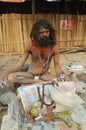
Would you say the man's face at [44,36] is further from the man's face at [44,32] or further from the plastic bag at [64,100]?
the plastic bag at [64,100]

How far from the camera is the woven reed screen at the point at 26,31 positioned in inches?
281

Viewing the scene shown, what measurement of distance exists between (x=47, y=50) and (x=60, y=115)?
1.60 metres

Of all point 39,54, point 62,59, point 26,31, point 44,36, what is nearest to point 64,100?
point 44,36

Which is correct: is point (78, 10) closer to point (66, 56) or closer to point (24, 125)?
point (66, 56)

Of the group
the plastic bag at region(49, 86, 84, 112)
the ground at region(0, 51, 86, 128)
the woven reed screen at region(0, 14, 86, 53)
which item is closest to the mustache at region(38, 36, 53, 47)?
the plastic bag at region(49, 86, 84, 112)

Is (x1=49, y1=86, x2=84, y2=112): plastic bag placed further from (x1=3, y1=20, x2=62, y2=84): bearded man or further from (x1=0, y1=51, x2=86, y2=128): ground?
(x1=0, y1=51, x2=86, y2=128): ground

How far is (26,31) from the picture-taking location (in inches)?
286

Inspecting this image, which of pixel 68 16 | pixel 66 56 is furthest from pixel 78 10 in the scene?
pixel 66 56

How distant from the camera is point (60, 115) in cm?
324

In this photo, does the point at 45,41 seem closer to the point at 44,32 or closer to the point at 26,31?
the point at 44,32

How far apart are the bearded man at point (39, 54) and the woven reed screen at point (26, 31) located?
2.56 metres

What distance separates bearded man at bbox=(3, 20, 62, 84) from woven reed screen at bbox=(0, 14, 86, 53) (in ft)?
8.41

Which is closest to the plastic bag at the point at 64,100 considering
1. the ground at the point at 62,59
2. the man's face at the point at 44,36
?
the man's face at the point at 44,36

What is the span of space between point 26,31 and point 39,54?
2768 mm
